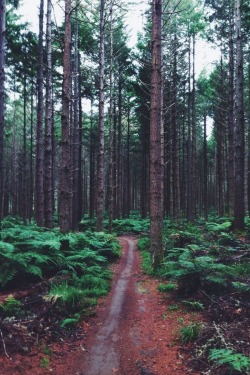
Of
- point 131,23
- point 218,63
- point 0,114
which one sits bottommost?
point 0,114

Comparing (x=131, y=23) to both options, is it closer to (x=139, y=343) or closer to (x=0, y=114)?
(x=0, y=114)

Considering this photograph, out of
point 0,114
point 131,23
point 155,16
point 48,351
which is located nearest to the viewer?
point 48,351

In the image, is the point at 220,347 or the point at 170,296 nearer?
the point at 220,347

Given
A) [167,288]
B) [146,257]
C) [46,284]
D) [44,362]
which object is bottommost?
[146,257]

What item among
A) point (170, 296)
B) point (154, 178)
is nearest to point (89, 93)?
point (154, 178)

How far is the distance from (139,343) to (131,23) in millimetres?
21577

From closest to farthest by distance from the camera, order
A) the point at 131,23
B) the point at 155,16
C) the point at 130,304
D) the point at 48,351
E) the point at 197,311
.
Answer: the point at 48,351 → the point at 197,311 → the point at 130,304 → the point at 155,16 → the point at 131,23

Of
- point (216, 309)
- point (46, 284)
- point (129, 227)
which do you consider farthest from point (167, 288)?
Result: point (129, 227)

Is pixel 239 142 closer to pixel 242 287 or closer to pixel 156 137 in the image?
pixel 156 137

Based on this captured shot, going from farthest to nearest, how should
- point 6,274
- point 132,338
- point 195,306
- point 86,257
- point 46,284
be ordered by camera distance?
point 86,257 → point 46,284 → point 6,274 → point 195,306 → point 132,338

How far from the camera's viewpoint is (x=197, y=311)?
5.68m

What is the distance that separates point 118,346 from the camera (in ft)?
15.3

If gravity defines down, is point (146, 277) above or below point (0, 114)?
below

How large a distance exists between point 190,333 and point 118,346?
1.13 metres
